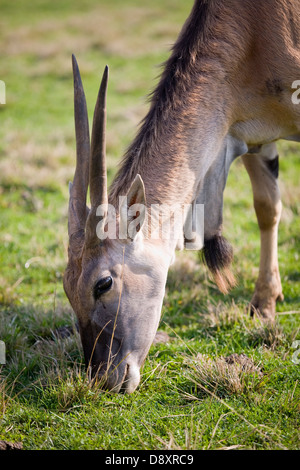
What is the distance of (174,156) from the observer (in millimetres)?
3652

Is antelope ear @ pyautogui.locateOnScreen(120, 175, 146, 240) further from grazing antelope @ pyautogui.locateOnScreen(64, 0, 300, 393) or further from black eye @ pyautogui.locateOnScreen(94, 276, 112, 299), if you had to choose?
black eye @ pyautogui.locateOnScreen(94, 276, 112, 299)

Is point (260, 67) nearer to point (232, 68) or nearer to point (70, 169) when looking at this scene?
point (232, 68)

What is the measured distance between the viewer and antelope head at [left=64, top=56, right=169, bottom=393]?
3262 mm

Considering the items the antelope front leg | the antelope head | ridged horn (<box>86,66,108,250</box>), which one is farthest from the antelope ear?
the antelope front leg

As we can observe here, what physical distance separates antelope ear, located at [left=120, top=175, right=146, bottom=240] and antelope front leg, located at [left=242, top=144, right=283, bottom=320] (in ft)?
5.77

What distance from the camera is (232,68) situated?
3.82 m

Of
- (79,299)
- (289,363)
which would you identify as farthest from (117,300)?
(289,363)

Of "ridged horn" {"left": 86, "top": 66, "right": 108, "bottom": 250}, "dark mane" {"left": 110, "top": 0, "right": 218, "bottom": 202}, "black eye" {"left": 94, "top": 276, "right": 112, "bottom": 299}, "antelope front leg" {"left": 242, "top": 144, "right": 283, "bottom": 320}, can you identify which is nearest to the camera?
"ridged horn" {"left": 86, "top": 66, "right": 108, "bottom": 250}

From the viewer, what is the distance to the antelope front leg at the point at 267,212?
4719 mm

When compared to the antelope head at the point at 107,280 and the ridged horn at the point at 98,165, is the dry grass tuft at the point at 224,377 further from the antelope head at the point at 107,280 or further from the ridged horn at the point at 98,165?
the ridged horn at the point at 98,165

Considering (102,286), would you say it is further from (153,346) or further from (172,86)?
(172,86)

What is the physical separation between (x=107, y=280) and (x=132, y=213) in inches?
17.4

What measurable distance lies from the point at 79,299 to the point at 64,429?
75cm

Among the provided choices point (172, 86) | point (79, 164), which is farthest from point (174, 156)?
point (79, 164)
